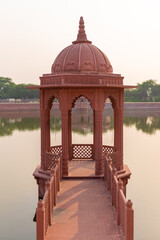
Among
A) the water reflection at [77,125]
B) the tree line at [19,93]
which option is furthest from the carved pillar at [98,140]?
the tree line at [19,93]

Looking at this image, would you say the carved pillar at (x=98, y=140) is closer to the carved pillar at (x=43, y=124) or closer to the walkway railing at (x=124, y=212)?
the carved pillar at (x=43, y=124)

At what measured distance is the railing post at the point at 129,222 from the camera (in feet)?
14.8

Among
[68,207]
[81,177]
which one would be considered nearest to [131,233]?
[68,207]

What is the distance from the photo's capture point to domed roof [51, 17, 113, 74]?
876cm

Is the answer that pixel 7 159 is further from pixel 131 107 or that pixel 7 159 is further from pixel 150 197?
pixel 131 107

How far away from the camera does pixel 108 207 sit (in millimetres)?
6176

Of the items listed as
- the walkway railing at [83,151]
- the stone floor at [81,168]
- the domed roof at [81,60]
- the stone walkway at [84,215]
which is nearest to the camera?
the stone walkway at [84,215]

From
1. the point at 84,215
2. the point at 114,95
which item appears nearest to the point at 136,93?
the point at 114,95

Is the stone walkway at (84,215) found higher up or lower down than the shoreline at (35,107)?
lower down

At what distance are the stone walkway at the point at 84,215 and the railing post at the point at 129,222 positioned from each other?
0.32 metres

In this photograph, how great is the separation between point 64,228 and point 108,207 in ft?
4.19

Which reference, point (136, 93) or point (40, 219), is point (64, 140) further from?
point (136, 93)

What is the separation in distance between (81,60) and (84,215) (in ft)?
15.4

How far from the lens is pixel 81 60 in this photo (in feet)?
28.8
